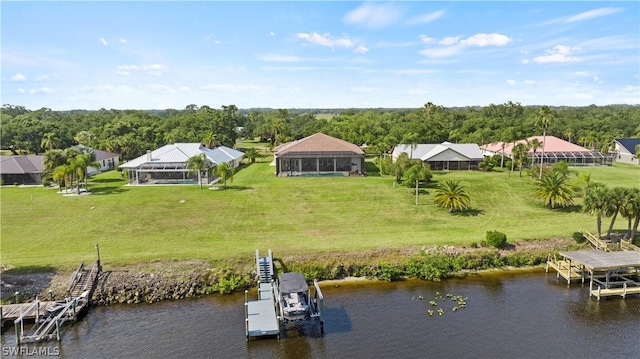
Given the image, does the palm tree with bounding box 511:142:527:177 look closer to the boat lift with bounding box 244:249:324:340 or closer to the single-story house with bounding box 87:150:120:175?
the boat lift with bounding box 244:249:324:340

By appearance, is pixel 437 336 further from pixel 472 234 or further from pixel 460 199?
pixel 460 199

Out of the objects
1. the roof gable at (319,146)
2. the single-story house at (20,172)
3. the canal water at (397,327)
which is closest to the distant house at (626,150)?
the roof gable at (319,146)

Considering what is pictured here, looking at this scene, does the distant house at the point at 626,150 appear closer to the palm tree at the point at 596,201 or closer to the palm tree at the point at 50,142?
the palm tree at the point at 596,201

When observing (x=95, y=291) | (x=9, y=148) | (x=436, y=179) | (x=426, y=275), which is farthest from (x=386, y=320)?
(x=9, y=148)

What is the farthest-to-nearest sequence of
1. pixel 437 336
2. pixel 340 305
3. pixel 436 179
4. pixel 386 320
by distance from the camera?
pixel 436 179 < pixel 340 305 < pixel 386 320 < pixel 437 336

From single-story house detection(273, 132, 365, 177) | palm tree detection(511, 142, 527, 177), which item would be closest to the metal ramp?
single-story house detection(273, 132, 365, 177)

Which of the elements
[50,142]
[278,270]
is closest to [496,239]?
[278,270]
